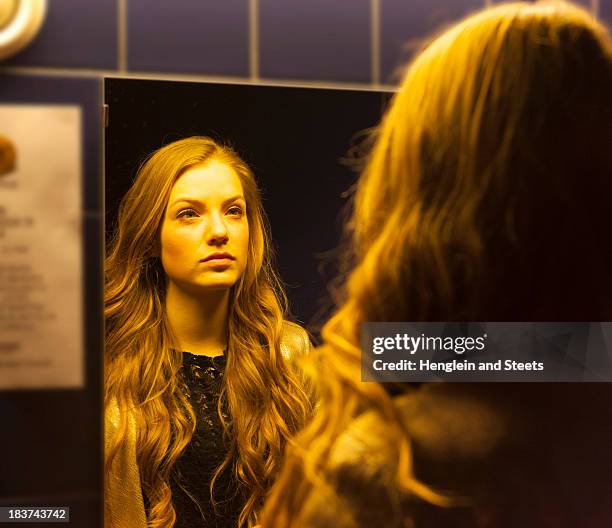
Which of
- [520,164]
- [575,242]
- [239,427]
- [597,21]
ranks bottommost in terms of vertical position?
[239,427]

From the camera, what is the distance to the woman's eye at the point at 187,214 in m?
1.08

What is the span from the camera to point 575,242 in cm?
112

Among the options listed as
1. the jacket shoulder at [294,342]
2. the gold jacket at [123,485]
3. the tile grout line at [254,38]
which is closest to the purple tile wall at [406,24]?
the tile grout line at [254,38]

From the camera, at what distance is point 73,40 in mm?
1093

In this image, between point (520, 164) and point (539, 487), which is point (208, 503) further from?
point (520, 164)

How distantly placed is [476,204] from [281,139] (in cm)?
31

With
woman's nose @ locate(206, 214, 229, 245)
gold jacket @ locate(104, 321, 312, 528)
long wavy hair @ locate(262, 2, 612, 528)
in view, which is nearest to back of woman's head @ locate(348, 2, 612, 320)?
long wavy hair @ locate(262, 2, 612, 528)

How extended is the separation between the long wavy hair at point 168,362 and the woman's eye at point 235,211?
15mm

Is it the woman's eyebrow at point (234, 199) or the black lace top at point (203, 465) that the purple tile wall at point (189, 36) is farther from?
the black lace top at point (203, 465)

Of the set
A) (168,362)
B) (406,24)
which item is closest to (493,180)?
(406,24)

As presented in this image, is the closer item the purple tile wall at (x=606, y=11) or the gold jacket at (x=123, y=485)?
the gold jacket at (x=123, y=485)

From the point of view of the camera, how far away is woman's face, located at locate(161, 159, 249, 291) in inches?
42.4

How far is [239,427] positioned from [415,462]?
0.27 metres

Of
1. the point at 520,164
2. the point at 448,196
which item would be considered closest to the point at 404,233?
the point at 448,196
